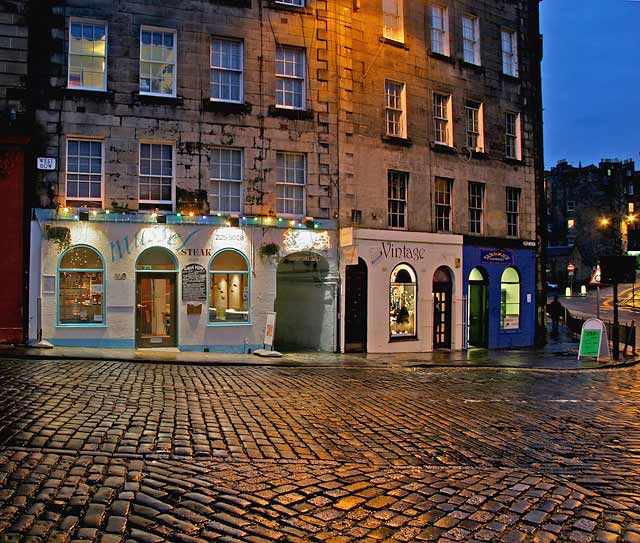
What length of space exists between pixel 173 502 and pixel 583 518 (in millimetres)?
3652

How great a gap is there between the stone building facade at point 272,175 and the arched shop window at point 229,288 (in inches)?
2.6

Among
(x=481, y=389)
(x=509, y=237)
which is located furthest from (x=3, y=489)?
(x=509, y=237)

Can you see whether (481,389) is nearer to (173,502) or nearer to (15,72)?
(173,502)

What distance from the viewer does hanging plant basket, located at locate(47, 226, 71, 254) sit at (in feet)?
57.1

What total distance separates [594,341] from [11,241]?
18.8m

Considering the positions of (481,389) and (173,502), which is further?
(481,389)

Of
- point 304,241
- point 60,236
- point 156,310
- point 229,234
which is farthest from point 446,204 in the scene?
point 60,236

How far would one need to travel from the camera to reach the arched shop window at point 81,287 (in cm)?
1772

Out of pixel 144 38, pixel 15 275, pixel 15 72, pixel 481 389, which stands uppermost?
pixel 144 38

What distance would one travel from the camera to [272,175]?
20.0 meters

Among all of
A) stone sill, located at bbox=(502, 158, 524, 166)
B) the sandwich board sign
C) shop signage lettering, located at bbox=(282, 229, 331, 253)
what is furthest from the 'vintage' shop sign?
stone sill, located at bbox=(502, 158, 524, 166)

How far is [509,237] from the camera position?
26281mm

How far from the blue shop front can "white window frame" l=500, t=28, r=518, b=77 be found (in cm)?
777

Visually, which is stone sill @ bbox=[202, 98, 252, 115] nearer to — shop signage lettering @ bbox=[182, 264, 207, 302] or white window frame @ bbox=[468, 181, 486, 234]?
shop signage lettering @ bbox=[182, 264, 207, 302]
